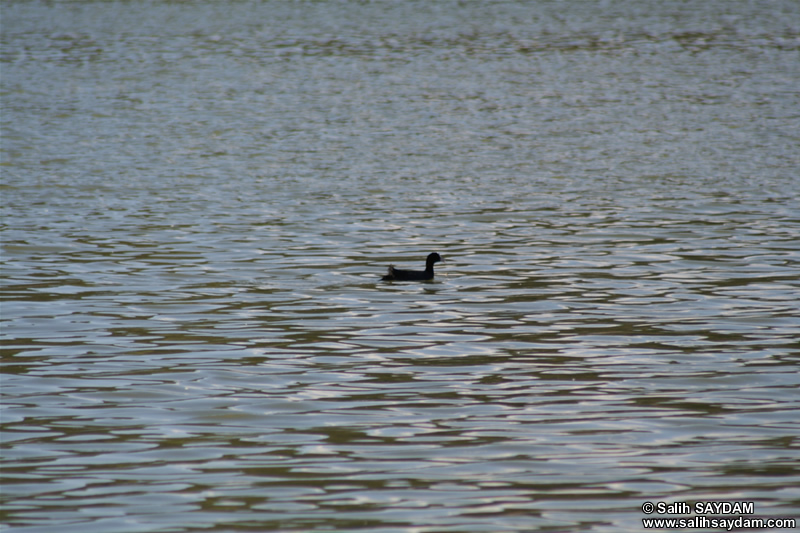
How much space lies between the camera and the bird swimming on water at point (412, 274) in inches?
667

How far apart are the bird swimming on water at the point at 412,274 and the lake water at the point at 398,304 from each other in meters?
0.18

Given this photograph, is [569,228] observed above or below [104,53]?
below

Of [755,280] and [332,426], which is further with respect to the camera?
[755,280]

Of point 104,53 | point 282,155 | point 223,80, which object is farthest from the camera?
point 104,53

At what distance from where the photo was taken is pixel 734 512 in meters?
8.11

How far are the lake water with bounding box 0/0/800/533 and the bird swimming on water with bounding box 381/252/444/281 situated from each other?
183 millimetres

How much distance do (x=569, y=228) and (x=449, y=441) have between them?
11900mm

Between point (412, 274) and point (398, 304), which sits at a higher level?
point (412, 274)

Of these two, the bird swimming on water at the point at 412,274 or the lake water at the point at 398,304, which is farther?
the bird swimming on water at the point at 412,274

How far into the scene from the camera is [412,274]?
55.5ft

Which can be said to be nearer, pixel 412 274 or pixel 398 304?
pixel 398 304

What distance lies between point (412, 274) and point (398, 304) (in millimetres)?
1174

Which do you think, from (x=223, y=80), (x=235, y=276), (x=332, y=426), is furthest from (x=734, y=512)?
(x=223, y=80)

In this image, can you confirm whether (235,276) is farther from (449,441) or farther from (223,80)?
(223,80)
